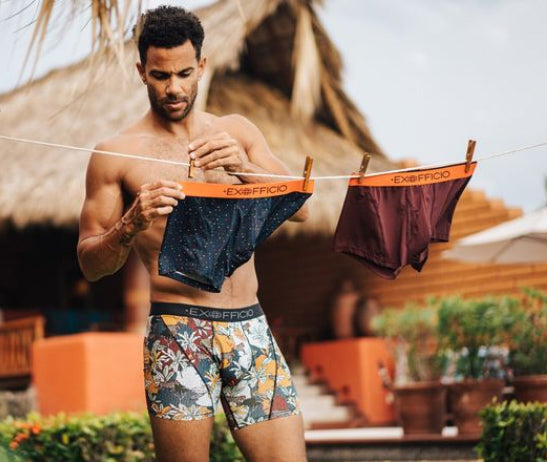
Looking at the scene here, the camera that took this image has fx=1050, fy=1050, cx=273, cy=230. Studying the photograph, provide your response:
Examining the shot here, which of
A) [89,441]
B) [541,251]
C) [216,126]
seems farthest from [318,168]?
[216,126]

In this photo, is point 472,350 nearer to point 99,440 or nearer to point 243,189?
point 99,440

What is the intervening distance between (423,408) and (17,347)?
4.61 m

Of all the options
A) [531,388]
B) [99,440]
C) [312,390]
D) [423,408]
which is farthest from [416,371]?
[99,440]

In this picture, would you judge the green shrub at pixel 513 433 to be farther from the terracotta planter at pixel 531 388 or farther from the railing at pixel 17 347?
the railing at pixel 17 347

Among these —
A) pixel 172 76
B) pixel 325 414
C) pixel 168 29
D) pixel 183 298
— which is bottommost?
pixel 325 414

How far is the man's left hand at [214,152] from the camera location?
2816mm

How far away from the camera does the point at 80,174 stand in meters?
9.83

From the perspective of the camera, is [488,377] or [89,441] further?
[488,377]

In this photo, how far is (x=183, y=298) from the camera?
118 inches

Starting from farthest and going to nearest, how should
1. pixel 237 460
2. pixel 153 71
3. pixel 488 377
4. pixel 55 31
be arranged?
pixel 488 377 → pixel 237 460 → pixel 55 31 → pixel 153 71

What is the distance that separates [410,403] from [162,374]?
5732mm

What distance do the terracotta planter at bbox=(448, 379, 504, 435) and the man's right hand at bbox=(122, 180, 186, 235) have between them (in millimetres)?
5661

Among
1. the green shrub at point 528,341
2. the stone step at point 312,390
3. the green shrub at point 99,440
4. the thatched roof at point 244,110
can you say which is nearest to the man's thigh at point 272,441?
the green shrub at point 99,440

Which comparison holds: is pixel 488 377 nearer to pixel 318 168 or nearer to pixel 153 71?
pixel 318 168
